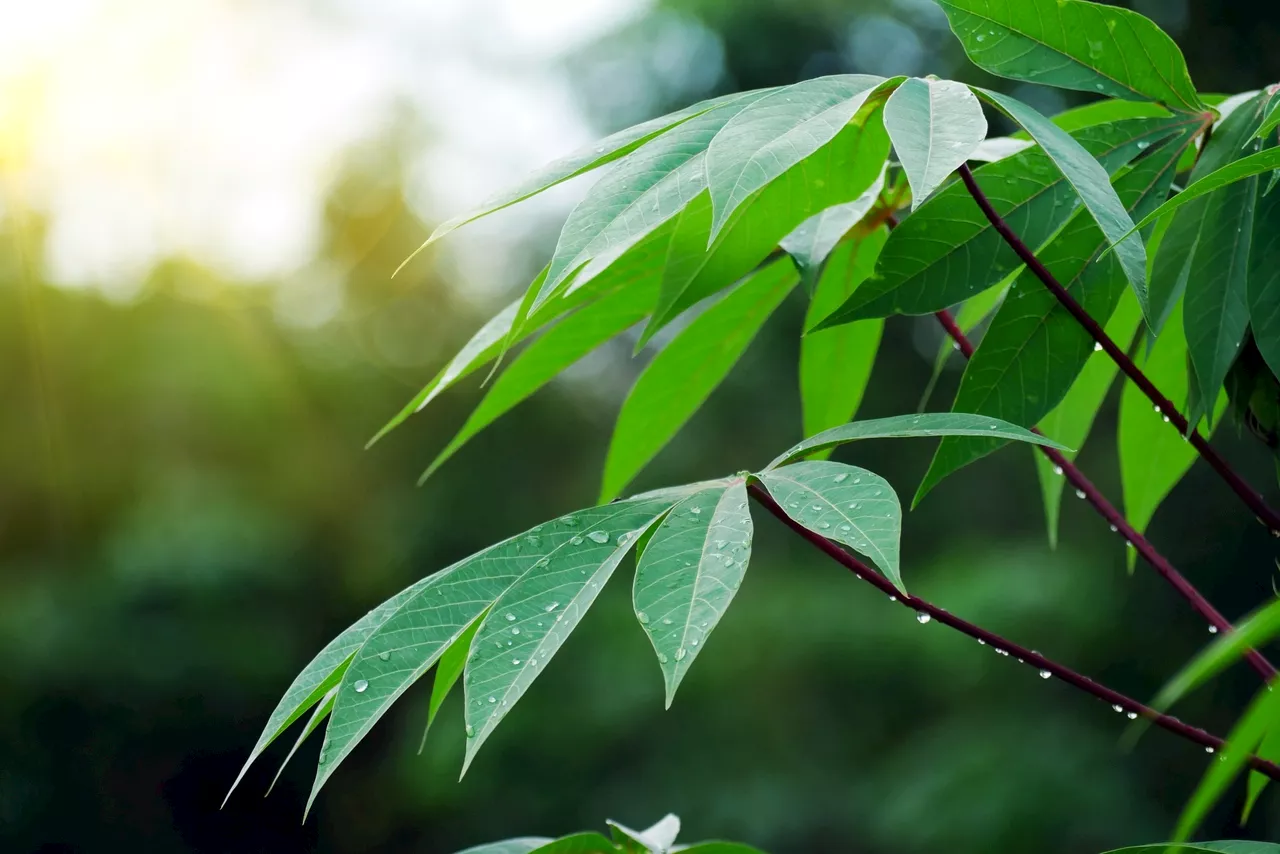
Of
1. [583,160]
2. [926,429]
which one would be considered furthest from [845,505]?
[583,160]

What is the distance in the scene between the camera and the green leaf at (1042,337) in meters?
0.38

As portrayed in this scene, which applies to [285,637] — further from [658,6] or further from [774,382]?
[658,6]

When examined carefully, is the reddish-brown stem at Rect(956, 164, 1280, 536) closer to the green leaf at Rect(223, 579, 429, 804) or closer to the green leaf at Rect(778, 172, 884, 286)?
the green leaf at Rect(778, 172, 884, 286)

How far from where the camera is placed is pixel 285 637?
164 inches

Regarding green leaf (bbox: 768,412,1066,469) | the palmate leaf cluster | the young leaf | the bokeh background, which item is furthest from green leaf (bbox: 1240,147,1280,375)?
the bokeh background

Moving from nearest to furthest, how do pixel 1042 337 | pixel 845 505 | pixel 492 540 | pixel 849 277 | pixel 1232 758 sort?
pixel 1232 758, pixel 845 505, pixel 1042 337, pixel 849 277, pixel 492 540

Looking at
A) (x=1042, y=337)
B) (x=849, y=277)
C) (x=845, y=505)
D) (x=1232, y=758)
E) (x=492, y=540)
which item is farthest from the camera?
(x=492, y=540)

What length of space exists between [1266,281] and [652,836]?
0.32 meters

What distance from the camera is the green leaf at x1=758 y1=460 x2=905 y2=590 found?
26cm

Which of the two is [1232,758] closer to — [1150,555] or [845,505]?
[845,505]

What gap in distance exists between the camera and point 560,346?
0.47m

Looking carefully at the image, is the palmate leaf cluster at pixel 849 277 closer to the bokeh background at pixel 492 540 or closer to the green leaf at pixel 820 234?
the green leaf at pixel 820 234

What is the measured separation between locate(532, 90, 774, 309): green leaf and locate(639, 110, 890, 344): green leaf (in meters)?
0.04

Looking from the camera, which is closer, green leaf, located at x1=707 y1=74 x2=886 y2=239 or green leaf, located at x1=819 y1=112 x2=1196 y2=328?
green leaf, located at x1=707 y1=74 x2=886 y2=239
